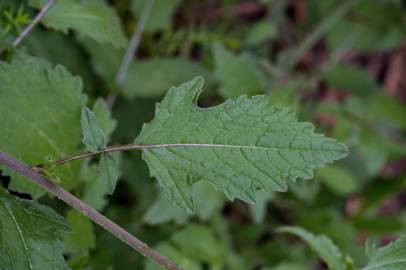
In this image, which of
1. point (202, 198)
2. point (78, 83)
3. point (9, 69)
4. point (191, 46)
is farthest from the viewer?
point (191, 46)

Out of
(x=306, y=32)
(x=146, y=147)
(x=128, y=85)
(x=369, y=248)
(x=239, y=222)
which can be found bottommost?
(x=369, y=248)

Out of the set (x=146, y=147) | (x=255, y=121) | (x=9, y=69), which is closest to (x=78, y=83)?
(x=9, y=69)

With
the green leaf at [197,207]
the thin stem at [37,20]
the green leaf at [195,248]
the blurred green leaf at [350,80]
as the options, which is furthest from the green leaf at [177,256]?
the blurred green leaf at [350,80]

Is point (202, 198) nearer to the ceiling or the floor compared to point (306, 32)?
nearer to the floor

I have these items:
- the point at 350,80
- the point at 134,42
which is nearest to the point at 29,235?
the point at 134,42

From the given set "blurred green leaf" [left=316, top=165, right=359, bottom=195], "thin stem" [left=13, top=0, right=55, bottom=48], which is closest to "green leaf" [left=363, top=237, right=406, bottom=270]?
"thin stem" [left=13, top=0, right=55, bottom=48]

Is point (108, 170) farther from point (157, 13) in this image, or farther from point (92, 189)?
point (157, 13)

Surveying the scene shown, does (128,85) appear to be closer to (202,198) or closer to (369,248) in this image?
(202,198)
